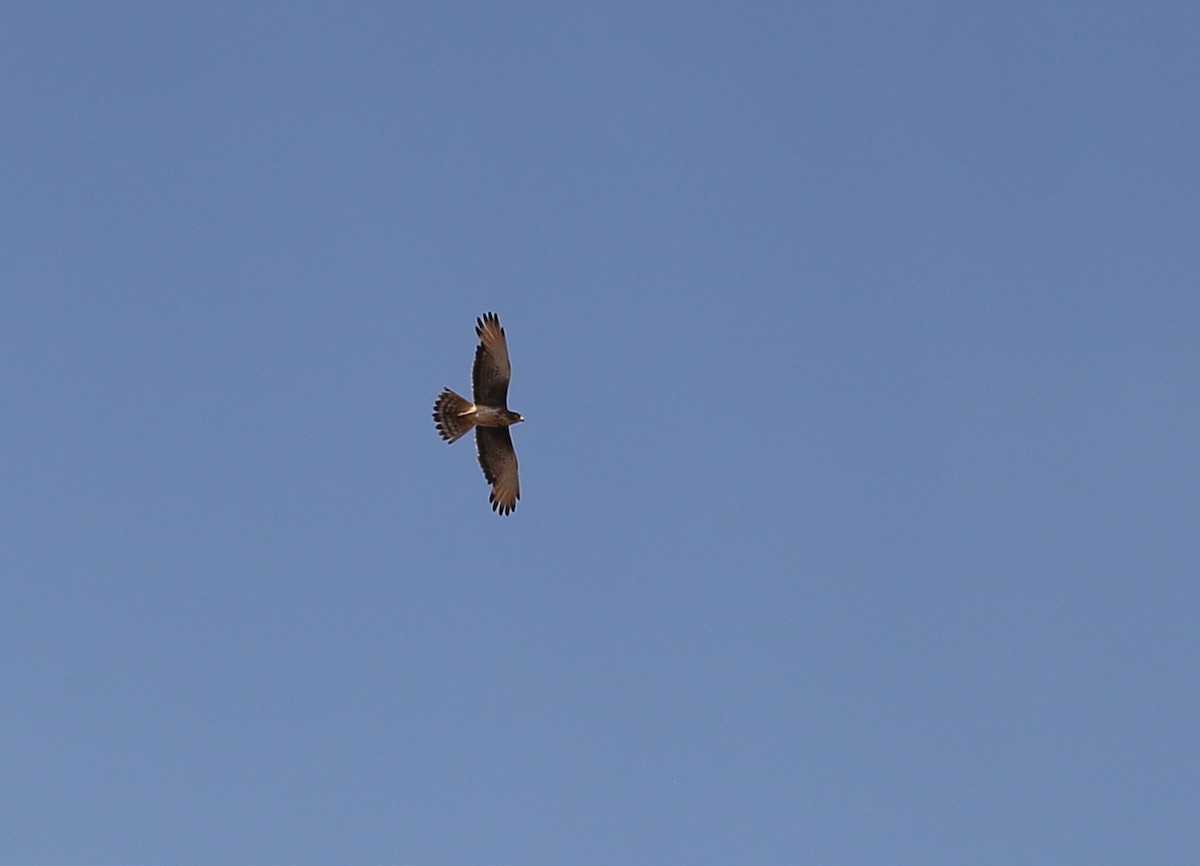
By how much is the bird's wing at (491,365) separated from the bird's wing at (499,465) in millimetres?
1397

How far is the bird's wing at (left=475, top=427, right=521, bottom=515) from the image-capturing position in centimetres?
7306

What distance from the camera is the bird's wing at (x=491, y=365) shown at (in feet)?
234

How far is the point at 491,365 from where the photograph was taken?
71375mm

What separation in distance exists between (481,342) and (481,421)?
96.1 inches

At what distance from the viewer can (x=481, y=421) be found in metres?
71.8

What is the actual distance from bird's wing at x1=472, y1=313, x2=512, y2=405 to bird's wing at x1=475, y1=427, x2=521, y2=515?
1.40m

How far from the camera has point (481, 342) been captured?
Result: 71.3 m

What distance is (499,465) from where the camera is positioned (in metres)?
73.9

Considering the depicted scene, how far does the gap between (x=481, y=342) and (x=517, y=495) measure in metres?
5.77

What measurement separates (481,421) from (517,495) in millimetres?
3693

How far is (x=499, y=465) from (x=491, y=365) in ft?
13.1

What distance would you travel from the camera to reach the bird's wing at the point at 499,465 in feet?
240

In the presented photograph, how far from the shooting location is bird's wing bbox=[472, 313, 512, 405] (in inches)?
2805
